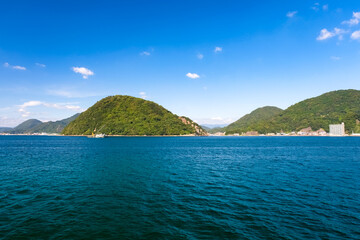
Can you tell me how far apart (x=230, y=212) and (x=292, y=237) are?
613 centimetres

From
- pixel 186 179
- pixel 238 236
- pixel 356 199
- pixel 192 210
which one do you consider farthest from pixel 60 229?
pixel 356 199

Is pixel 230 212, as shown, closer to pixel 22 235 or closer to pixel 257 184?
pixel 257 184

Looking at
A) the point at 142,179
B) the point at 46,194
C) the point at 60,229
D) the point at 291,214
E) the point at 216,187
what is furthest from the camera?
the point at 142,179

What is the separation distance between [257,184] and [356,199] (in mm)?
11923

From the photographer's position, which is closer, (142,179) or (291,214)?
(291,214)

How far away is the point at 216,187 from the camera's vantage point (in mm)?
29344

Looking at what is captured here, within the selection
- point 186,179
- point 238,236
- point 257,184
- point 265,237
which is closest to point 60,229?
point 238,236

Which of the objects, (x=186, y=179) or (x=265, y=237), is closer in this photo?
(x=265, y=237)

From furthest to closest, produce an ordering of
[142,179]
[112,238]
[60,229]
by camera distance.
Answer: [142,179], [60,229], [112,238]

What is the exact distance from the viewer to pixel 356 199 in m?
23.8

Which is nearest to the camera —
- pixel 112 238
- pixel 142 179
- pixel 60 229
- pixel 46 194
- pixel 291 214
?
pixel 112 238

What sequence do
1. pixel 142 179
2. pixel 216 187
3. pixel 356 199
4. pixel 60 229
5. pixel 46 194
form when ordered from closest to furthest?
pixel 60 229 < pixel 356 199 < pixel 46 194 < pixel 216 187 < pixel 142 179

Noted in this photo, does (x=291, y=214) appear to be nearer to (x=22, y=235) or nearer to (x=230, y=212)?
(x=230, y=212)

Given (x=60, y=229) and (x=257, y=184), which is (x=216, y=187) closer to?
(x=257, y=184)
